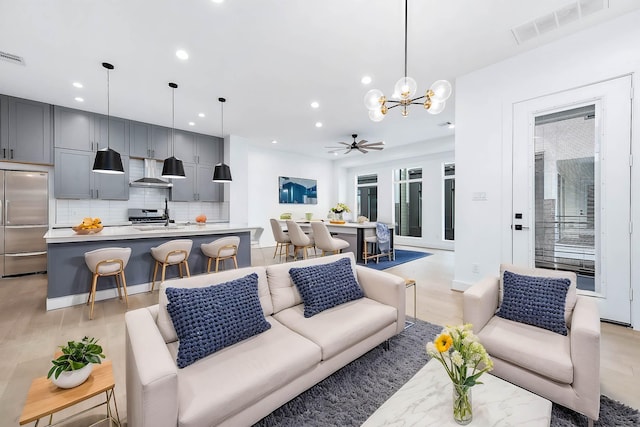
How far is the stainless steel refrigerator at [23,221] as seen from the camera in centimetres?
445

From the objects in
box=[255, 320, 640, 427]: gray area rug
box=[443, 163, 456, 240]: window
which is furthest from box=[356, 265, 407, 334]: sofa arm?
box=[443, 163, 456, 240]: window

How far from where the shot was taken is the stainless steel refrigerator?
4449 millimetres

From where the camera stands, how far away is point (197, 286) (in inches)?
67.6

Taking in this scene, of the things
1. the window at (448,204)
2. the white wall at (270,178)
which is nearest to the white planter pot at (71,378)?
the white wall at (270,178)

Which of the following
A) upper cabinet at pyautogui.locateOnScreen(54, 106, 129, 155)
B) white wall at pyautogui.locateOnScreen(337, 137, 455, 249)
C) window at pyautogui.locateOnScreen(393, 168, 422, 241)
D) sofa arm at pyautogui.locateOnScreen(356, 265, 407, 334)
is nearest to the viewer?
sofa arm at pyautogui.locateOnScreen(356, 265, 407, 334)

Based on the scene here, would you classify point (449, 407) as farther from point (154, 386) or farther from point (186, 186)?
point (186, 186)

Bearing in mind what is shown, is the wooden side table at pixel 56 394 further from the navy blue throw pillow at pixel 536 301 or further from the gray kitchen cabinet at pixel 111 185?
the gray kitchen cabinet at pixel 111 185

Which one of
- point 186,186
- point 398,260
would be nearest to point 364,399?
point 398,260

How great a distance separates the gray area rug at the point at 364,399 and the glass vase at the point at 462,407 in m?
0.62

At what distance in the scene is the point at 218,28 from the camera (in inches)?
109

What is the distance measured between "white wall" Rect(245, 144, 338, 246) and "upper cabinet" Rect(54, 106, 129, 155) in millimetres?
2251

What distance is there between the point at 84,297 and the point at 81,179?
281cm

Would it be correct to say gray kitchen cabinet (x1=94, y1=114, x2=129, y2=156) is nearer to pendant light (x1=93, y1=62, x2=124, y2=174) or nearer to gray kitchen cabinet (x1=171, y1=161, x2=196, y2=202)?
gray kitchen cabinet (x1=171, y1=161, x2=196, y2=202)

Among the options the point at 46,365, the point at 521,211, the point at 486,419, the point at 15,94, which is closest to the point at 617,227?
the point at 521,211
